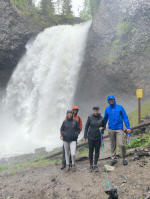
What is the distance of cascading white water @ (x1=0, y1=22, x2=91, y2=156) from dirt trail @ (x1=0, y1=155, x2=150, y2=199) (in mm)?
9198

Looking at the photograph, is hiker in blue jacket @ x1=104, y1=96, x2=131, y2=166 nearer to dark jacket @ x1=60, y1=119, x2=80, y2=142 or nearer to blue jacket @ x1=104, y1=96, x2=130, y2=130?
blue jacket @ x1=104, y1=96, x2=130, y2=130

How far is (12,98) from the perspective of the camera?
74.5 ft

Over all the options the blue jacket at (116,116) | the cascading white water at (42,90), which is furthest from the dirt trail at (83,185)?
the cascading white water at (42,90)

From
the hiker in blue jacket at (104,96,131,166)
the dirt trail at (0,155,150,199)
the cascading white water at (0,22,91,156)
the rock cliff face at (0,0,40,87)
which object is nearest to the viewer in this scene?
the dirt trail at (0,155,150,199)

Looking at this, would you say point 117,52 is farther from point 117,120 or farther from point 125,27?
point 117,120

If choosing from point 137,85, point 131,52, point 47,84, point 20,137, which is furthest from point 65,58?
point 20,137

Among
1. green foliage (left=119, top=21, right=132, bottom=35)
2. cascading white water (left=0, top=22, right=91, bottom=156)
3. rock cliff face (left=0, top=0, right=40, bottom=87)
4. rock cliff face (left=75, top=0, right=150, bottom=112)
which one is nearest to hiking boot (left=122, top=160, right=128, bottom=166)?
cascading white water (left=0, top=22, right=91, bottom=156)

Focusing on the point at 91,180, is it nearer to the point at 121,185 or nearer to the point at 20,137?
the point at 121,185

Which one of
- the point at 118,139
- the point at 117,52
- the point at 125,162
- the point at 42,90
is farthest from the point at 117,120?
the point at 42,90

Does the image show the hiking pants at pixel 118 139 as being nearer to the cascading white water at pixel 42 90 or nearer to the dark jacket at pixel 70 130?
the dark jacket at pixel 70 130

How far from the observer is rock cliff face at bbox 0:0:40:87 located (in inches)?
926

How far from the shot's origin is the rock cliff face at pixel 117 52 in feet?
54.4

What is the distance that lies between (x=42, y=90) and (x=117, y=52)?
8903 millimetres

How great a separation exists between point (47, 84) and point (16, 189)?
48.3 ft
